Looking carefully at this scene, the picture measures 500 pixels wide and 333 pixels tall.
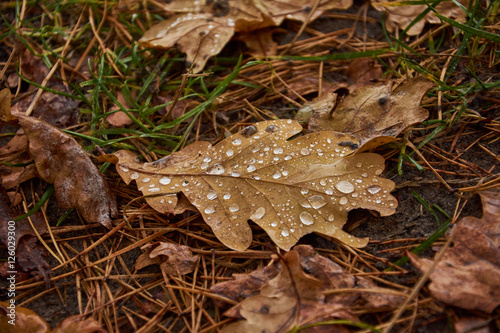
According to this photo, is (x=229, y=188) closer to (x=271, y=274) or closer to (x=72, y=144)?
(x=271, y=274)

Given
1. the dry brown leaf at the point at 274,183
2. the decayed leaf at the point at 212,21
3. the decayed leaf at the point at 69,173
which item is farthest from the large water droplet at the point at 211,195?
the decayed leaf at the point at 212,21

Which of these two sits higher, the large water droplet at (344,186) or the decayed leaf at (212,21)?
the decayed leaf at (212,21)

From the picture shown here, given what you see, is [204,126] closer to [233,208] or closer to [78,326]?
[233,208]

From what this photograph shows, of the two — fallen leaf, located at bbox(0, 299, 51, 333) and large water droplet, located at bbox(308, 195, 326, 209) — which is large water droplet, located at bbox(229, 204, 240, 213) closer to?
large water droplet, located at bbox(308, 195, 326, 209)

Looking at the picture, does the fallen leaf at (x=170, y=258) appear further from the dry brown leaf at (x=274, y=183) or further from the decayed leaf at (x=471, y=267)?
the decayed leaf at (x=471, y=267)

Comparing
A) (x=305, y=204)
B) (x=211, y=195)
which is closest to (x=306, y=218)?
(x=305, y=204)

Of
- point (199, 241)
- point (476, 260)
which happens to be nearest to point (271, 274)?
point (199, 241)

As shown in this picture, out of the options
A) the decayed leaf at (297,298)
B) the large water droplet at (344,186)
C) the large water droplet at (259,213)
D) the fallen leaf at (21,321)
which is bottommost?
the fallen leaf at (21,321)
